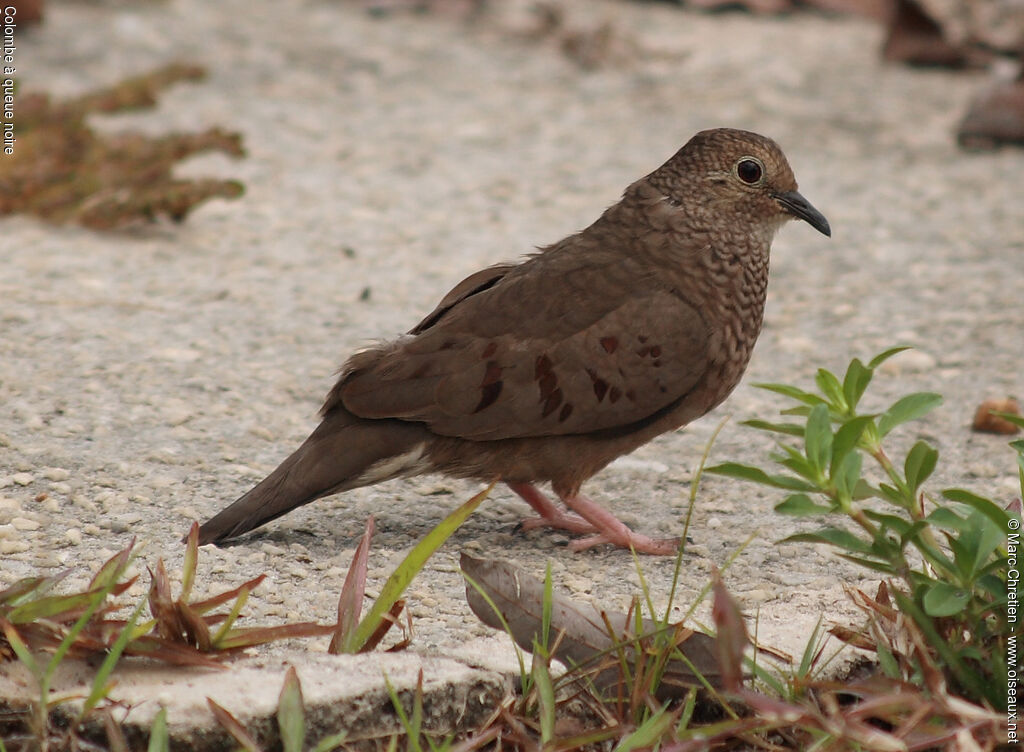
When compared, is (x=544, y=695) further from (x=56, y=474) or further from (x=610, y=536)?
(x=56, y=474)

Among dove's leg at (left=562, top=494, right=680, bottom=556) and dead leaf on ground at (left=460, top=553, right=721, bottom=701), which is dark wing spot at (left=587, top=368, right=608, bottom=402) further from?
dead leaf on ground at (left=460, top=553, right=721, bottom=701)

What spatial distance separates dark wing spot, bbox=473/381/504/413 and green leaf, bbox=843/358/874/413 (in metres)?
1.01

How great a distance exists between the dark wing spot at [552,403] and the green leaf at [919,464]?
110 cm

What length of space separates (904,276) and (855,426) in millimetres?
3455

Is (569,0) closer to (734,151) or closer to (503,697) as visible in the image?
(734,151)

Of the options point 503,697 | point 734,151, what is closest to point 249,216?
point 734,151

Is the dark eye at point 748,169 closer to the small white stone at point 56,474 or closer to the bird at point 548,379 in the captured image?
Answer: the bird at point 548,379

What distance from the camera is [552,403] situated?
12.1 ft

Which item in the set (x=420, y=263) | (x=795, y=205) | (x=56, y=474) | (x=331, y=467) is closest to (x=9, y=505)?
(x=56, y=474)

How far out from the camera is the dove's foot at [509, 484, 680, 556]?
3721 millimetres

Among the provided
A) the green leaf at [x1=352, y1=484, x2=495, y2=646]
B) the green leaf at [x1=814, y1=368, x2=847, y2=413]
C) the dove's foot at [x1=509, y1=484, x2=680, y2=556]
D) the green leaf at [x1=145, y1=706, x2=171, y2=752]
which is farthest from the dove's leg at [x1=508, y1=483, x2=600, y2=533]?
the green leaf at [x1=145, y1=706, x2=171, y2=752]

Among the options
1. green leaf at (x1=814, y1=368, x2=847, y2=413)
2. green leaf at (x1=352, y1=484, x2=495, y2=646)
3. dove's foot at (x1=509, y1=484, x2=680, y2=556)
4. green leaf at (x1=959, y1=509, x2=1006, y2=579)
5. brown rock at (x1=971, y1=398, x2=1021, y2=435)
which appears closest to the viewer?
green leaf at (x1=959, y1=509, x2=1006, y2=579)

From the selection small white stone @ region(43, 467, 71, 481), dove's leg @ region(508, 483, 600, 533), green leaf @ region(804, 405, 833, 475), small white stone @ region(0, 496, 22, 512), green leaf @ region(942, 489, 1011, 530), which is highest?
green leaf @ region(804, 405, 833, 475)

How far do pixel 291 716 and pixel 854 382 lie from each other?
133 centimetres
